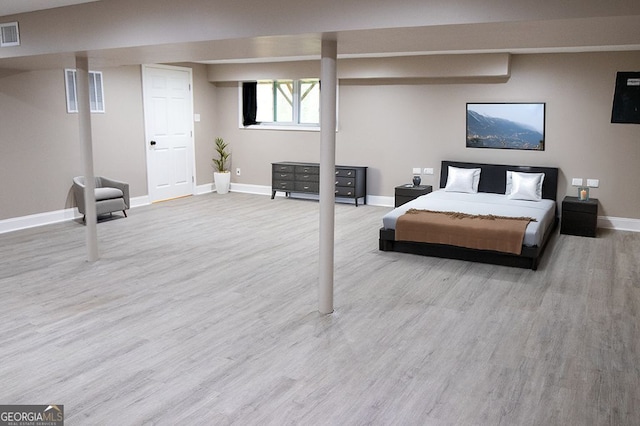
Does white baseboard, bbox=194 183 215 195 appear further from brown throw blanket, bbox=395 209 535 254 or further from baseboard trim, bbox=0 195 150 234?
brown throw blanket, bbox=395 209 535 254

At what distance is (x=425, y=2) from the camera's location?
3.33m

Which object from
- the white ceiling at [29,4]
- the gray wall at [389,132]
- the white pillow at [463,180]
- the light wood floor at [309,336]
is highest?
the white ceiling at [29,4]

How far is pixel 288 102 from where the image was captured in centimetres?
1040

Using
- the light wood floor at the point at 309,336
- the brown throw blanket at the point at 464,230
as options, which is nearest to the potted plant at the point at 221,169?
the light wood floor at the point at 309,336

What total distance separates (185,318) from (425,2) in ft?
9.47

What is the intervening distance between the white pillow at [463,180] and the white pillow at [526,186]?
57 cm

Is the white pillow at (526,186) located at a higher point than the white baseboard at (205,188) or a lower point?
higher

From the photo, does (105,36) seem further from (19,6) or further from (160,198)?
(160,198)

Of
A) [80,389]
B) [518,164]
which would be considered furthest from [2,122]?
[518,164]

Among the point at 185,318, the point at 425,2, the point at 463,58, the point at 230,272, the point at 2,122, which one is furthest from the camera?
the point at 463,58

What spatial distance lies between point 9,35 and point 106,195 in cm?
279

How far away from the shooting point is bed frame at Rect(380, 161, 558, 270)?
18.9 ft

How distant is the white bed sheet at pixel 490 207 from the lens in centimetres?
596

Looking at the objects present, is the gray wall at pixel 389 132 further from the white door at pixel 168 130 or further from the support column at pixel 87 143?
the support column at pixel 87 143
